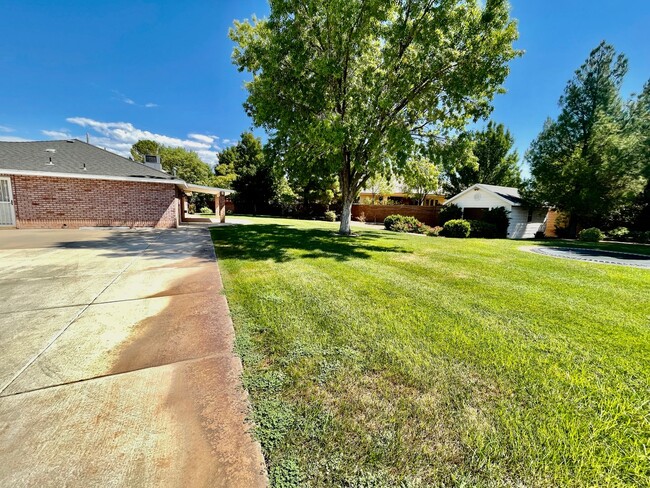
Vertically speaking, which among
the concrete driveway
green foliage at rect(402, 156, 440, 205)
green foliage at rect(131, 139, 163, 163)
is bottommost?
the concrete driveway

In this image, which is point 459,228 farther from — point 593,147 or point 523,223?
point 593,147

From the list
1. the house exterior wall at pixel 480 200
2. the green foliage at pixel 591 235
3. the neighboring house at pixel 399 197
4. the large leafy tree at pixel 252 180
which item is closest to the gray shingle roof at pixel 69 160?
the large leafy tree at pixel 252 180

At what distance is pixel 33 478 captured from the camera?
147cm

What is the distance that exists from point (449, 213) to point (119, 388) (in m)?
23.9

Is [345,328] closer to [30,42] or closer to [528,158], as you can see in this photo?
[30,42]

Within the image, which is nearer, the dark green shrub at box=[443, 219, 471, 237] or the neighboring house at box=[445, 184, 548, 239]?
the dark green shrub at box=[443, 219, 471, 237]

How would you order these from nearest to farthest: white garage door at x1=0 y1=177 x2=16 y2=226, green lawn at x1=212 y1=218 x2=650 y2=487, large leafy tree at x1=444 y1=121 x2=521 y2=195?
green lawn at x1=212 y1=218 x2=650 y2=487, white garage door at x1=0 y1=177 x2=16 y2=226, large leafy tree at x1=444 y1=121 x2=521 y2=195

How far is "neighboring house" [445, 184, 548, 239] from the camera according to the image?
1928 cm

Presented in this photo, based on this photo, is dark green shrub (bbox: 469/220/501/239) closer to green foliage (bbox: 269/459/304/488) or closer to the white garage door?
green foliage (bbox: 269/459/304/488)

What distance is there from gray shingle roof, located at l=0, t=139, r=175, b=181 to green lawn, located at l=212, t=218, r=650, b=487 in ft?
43.8

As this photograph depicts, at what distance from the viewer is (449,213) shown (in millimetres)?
22312

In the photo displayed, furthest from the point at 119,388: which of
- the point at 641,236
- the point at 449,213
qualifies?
the point at 641,236

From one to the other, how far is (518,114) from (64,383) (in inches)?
1129

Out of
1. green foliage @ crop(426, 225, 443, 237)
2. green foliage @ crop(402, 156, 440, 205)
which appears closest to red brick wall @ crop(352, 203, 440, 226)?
green foliage @ crop(426, 225, 443, 237)
